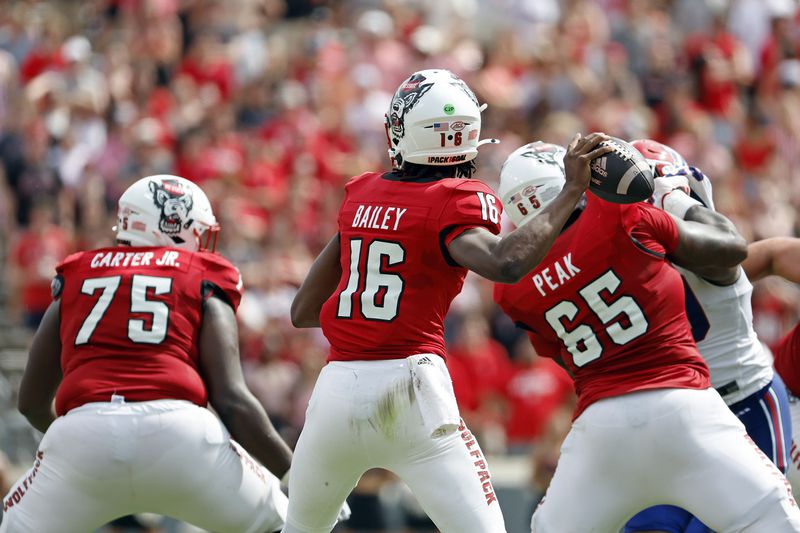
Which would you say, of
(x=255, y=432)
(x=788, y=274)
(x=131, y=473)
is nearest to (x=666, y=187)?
(x=788, y=274)

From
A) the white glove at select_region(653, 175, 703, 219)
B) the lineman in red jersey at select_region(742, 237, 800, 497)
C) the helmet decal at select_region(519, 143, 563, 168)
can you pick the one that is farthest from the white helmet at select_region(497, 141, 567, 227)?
the lineman in red jersey at select_region(742, 237, 800, 497)

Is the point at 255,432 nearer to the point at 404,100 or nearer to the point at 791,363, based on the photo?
the point at 404,100

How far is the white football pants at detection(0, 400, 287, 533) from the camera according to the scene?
19.6 ft

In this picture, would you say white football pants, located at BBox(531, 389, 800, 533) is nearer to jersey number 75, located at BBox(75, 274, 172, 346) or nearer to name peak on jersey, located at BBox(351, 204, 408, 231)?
name peak on jersey, located at BBox(351, 204, 408, 231)

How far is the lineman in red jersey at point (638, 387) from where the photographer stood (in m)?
5.32

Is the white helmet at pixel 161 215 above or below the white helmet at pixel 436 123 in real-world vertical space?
below

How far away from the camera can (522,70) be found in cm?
1567

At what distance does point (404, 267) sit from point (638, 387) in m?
1.05

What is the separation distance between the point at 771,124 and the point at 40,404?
10.2 metres

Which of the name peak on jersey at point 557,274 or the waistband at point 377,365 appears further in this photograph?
the name peak on jersey at point 557,274

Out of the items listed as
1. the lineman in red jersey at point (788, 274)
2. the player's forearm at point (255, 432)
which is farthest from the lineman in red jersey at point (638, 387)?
the player's forearm at point (255, 432)

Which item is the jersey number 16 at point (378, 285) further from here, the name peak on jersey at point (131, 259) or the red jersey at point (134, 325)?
the name peak on jersey at point (131, 259)

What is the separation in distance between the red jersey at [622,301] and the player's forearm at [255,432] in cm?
141

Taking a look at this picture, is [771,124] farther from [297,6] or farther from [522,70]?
[297,6]
